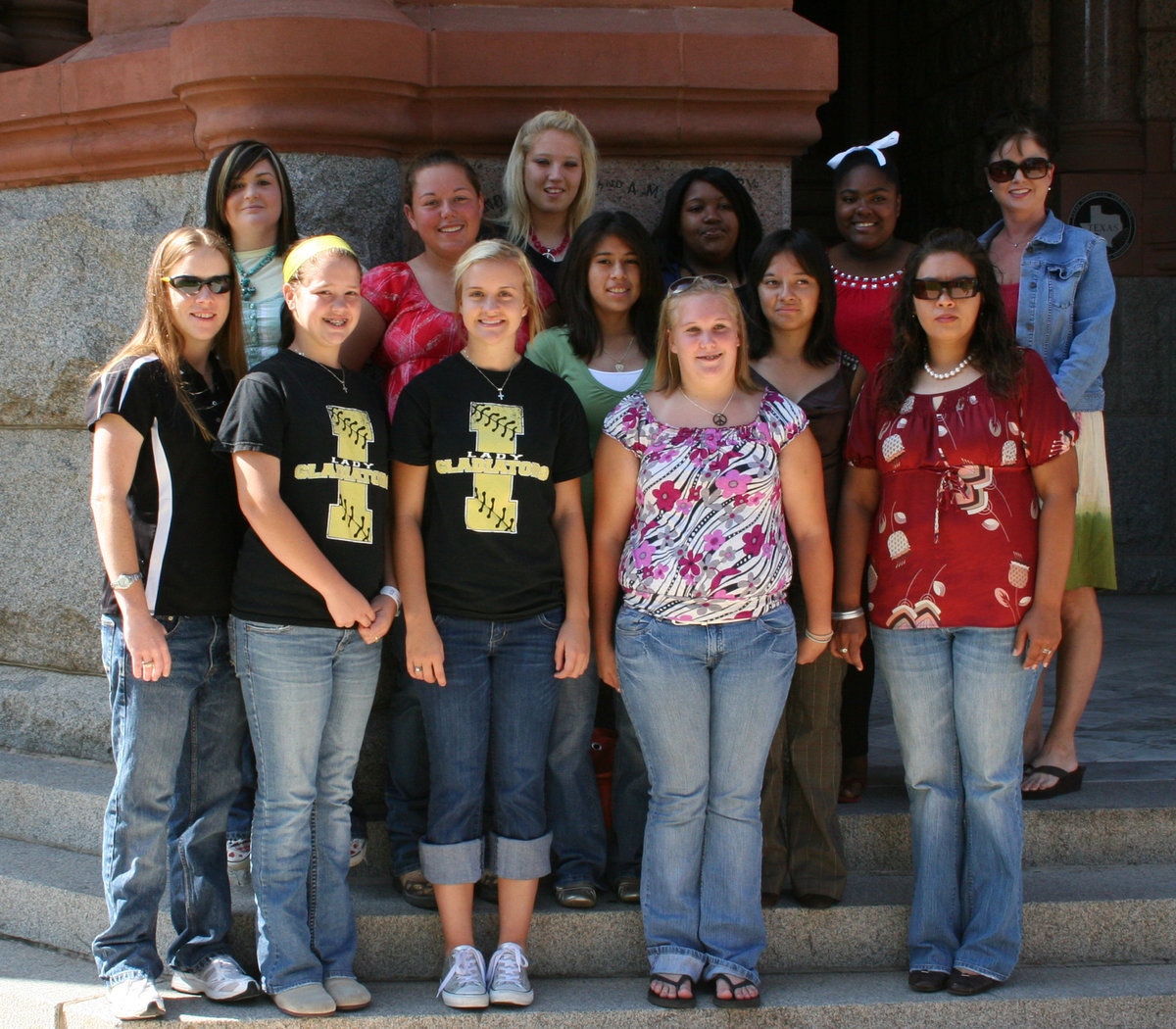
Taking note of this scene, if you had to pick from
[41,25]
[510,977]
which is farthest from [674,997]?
[41,25]

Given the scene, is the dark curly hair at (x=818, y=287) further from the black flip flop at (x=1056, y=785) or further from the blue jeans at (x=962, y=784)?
the black flip flop at (x=1056, y=785)

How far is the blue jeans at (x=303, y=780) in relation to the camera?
308 cm

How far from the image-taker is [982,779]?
3.22 meters

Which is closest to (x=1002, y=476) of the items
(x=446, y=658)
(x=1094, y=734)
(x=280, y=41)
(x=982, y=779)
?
(x=982, y=779)

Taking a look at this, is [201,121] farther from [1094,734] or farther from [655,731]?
[1094,734]

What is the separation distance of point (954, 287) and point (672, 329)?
0.70 m

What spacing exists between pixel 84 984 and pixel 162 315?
1737 mm

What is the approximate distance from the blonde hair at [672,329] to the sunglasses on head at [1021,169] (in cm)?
116

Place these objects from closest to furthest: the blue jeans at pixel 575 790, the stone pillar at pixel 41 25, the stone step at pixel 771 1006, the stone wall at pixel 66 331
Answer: the stone step at pixel 771 1006, the blue jeans at pixel 575 790, the stone wall at pixel 66 331, the stone pillar at pixel 41 25

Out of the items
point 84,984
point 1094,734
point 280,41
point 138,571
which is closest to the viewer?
point 138,571

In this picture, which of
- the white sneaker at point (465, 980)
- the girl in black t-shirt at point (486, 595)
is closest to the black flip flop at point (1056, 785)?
the girl in black t-shirt at point (486, 595)

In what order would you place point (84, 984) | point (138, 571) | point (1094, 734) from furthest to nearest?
point (1094, 734) → point (84, 984) → point (138, 571)

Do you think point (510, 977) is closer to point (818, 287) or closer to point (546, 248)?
point (818, 287)

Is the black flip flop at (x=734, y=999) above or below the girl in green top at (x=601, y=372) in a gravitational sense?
below
